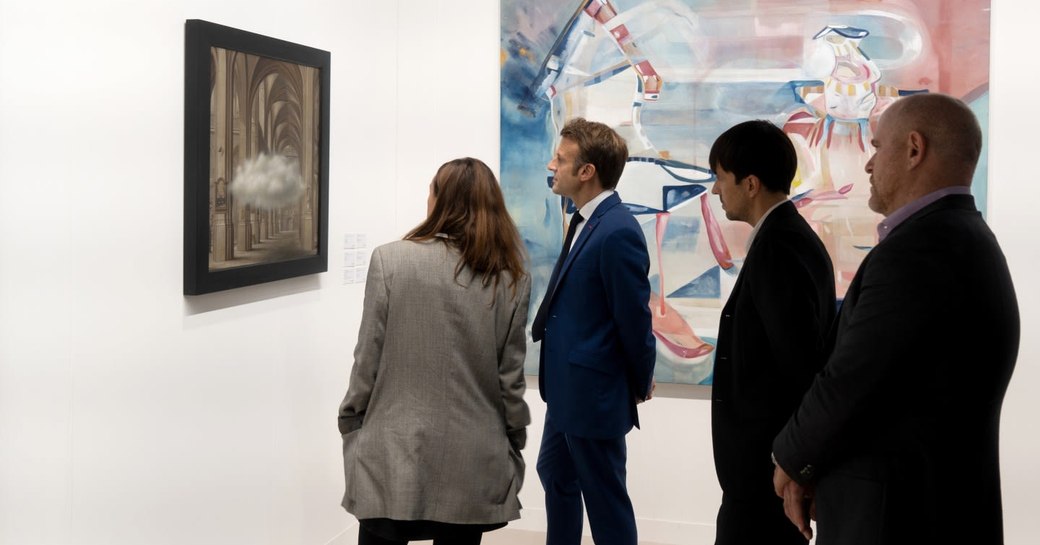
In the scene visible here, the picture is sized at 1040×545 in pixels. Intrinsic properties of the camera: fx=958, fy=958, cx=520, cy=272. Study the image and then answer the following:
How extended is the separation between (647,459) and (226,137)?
225 cm

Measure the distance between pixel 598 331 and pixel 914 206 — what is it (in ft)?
4.08

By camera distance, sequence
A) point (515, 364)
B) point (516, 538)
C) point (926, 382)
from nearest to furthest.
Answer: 1. point (926, 382)
2. point (515, 364)
3. point (516, 538)

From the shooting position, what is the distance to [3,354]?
6.66ft

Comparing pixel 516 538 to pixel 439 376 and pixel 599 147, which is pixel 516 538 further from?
pixel 439 376

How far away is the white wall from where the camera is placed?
2.11m

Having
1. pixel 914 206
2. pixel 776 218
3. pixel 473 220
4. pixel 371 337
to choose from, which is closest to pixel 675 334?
pixel 776 218

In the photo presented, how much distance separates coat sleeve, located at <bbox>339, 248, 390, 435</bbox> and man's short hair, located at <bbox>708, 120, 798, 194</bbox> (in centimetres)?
94

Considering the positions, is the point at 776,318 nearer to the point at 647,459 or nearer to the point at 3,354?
the point at 3,354

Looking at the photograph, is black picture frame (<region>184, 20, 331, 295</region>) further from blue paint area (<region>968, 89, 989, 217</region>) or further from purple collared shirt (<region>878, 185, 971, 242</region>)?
blue paint area (<region>968, 89, 989, 217</region>)

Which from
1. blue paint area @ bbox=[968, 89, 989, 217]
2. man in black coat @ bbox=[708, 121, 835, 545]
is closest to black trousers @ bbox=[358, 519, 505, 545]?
man in black coat @ bbox=[708, 121, 835, 545]

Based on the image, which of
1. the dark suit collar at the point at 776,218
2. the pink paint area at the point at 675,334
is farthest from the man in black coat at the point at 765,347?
the pink paint area at the point at 675,334

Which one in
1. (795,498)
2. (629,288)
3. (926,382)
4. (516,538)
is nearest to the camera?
(926,382)

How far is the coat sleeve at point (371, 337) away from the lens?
92.0 inches

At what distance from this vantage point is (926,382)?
5.82 feet
